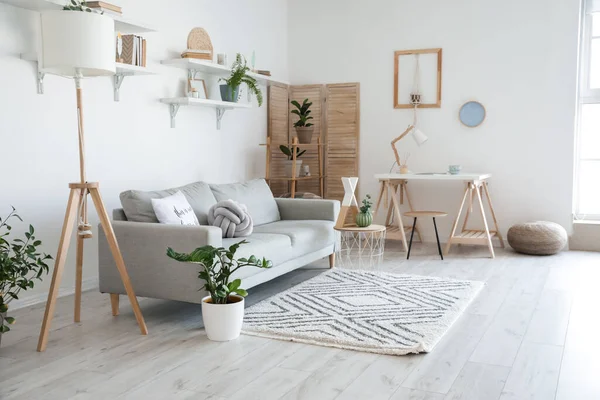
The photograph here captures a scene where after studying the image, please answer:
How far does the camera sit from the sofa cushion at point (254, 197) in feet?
15.6

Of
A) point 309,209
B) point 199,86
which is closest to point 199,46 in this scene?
point 199,86

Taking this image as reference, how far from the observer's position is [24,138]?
3920 mm

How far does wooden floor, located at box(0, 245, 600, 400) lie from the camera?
256cm

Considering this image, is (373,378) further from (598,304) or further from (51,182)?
(51,182)

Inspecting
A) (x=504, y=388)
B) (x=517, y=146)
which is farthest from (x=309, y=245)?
(x=517, y=146)

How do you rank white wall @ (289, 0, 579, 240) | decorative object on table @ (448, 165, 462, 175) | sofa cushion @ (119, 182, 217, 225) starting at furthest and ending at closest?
1. white wall @ (289, 0, 579, 240)
2. decorative object on table @ (448, 165, 462, 175)
3. sofa cushion @ (119, 182, 217, 225)

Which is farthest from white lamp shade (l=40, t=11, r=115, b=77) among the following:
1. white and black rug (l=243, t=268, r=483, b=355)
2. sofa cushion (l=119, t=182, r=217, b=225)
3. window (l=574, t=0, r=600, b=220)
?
window (l=574, t=0, r=600, b=220)

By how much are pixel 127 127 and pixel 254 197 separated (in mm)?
1125

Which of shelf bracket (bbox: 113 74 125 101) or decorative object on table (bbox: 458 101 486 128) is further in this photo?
decorative object on table (bbox: 458 101 486 128)

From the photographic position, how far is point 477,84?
6.34m

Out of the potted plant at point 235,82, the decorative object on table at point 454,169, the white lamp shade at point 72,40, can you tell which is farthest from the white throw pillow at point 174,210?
the decorative object on table at point 454,169

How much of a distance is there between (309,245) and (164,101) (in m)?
1.73

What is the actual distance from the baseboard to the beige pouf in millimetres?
3776

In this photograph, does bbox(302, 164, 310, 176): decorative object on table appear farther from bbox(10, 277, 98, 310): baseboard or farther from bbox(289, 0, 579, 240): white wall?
bbox(10, 277, 98, 310): baseboard
